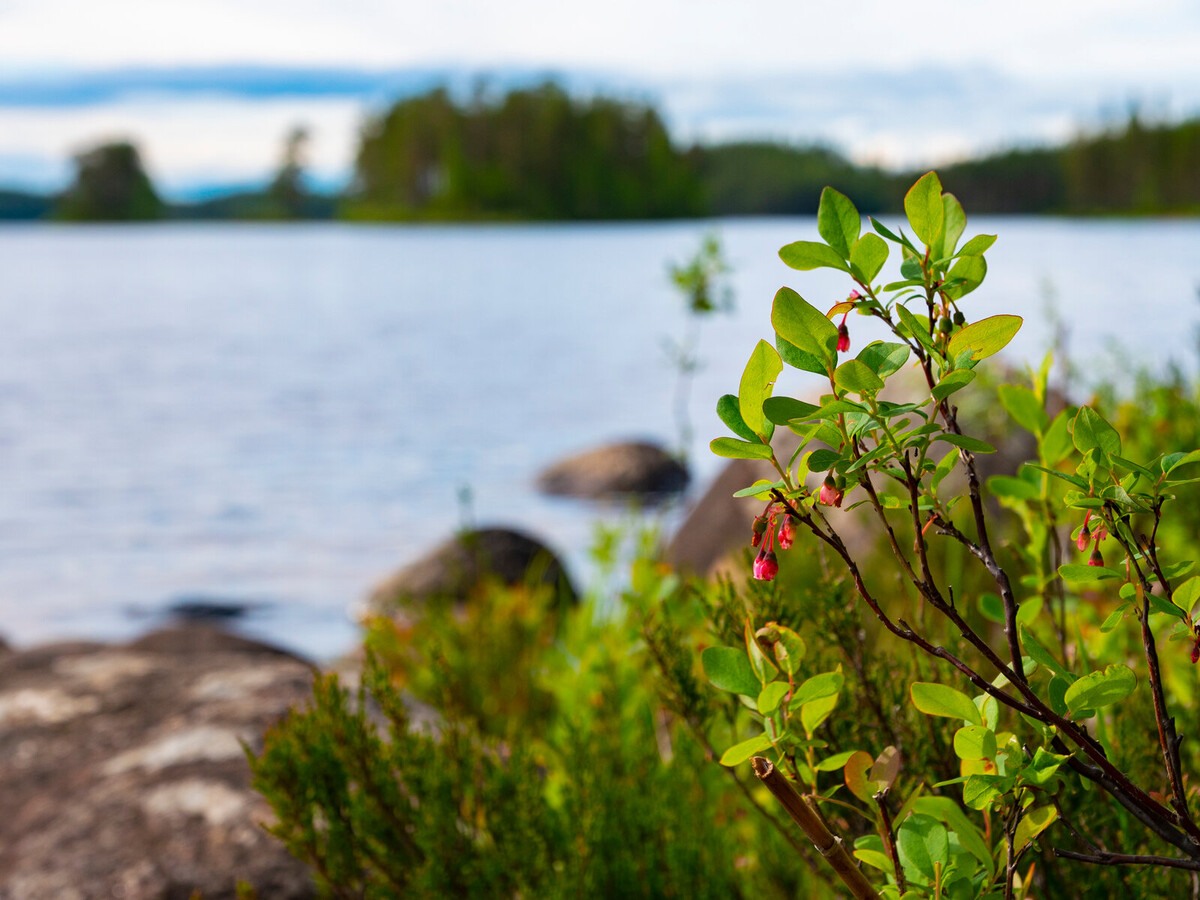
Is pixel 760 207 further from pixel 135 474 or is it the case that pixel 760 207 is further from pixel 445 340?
pixel 135 474

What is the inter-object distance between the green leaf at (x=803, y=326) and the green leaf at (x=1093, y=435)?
A: 0.23 m

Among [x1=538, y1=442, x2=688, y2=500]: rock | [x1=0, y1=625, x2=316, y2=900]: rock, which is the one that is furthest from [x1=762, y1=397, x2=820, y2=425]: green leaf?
[x1=538, y1=442, x2=688, y2=500]: rock

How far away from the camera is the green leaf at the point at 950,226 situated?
34.6 inches

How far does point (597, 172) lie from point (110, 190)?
5377cm

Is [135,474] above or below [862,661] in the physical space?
below

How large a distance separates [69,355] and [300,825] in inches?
1127

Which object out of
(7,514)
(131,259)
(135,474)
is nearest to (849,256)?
(7,514)

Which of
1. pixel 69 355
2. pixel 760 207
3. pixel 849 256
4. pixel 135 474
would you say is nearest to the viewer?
pixel 849 256

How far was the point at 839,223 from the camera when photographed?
0.87 m

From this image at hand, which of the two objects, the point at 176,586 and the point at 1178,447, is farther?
the point at 176,586

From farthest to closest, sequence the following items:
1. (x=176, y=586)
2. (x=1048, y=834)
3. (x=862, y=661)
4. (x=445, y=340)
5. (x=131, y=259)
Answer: (x=131, y=259)
(x=445, y=340)
(x=176, y=586)
(x=862, y=661)
(x=1048, y=834)

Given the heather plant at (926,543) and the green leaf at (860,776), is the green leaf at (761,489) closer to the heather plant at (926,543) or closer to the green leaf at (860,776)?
the heather plant at (926,543)

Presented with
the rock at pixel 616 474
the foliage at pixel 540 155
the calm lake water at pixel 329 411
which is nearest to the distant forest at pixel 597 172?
→ the foliage at pixel 540 155

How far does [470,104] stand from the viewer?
296ft
